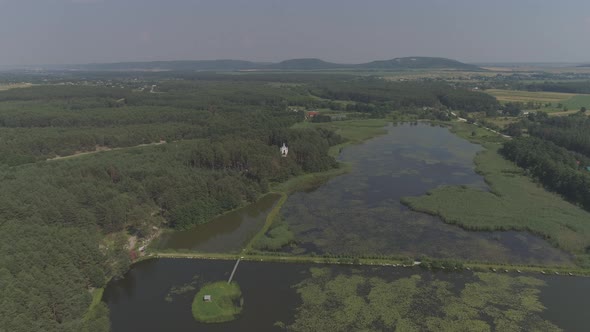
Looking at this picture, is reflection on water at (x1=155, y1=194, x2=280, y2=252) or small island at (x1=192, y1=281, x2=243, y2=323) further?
reflection on water at (x1=155, y1=194, x2=280, y2=252)

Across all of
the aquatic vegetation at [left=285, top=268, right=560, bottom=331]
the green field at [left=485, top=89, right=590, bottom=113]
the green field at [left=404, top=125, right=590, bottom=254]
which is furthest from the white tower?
the green field at [left=485, top=89, right=590, bottom=113]

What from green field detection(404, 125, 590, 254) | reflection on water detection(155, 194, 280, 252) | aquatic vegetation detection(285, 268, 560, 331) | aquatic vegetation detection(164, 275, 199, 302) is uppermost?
green field detection(404, 125, 590, 254)

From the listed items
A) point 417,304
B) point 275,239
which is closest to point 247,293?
point 275,239

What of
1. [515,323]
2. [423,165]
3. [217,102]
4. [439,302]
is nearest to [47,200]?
[439,302]

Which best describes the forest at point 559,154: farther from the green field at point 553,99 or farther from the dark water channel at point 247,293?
the green field at point 553,99

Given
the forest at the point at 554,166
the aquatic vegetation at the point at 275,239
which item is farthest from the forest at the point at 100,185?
the forest at the point at 554,166

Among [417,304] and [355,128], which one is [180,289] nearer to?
[417,304]

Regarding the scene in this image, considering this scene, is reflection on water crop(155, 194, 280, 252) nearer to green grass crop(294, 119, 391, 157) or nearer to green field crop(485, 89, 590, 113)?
green grass crop(294, 119, 391, 157)
